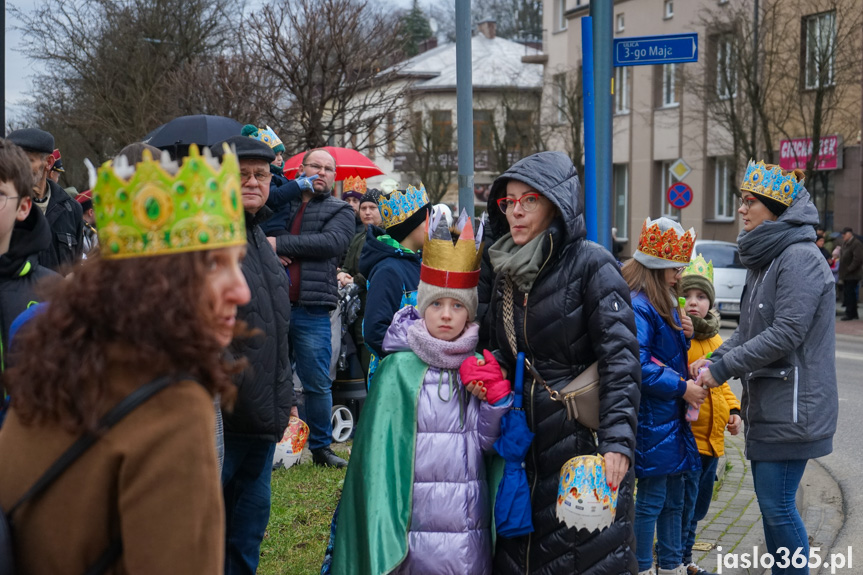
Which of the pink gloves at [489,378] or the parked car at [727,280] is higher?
the pink gloves at [489,378]

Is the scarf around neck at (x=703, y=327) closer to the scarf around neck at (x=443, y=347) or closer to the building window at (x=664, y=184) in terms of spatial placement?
the scarf around neck at (x=443, y=347)

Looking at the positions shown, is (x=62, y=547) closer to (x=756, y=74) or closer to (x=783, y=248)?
(x=783, y=248)

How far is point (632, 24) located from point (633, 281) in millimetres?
36680

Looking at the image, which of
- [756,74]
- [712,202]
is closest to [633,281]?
[756,74]

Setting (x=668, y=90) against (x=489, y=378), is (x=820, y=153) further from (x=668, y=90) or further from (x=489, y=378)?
(x=489, y=378)

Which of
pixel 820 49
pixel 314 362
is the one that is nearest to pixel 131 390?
pixel 314 362

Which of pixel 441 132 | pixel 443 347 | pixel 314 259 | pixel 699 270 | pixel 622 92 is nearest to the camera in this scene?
pixel 443 347

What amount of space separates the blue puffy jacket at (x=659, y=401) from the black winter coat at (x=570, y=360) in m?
0.97

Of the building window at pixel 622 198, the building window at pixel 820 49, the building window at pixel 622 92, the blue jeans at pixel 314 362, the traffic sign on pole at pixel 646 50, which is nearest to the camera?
the blue jeans at pixel 314 362

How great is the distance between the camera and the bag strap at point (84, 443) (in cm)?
182

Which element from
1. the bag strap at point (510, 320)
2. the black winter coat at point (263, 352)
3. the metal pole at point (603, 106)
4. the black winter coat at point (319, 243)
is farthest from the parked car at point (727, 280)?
the black winter coat at point (263, 352)

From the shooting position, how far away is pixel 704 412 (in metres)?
5.47

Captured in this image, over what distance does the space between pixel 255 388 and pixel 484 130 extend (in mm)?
43127

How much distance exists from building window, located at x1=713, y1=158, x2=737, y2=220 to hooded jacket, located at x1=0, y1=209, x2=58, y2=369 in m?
32.7
